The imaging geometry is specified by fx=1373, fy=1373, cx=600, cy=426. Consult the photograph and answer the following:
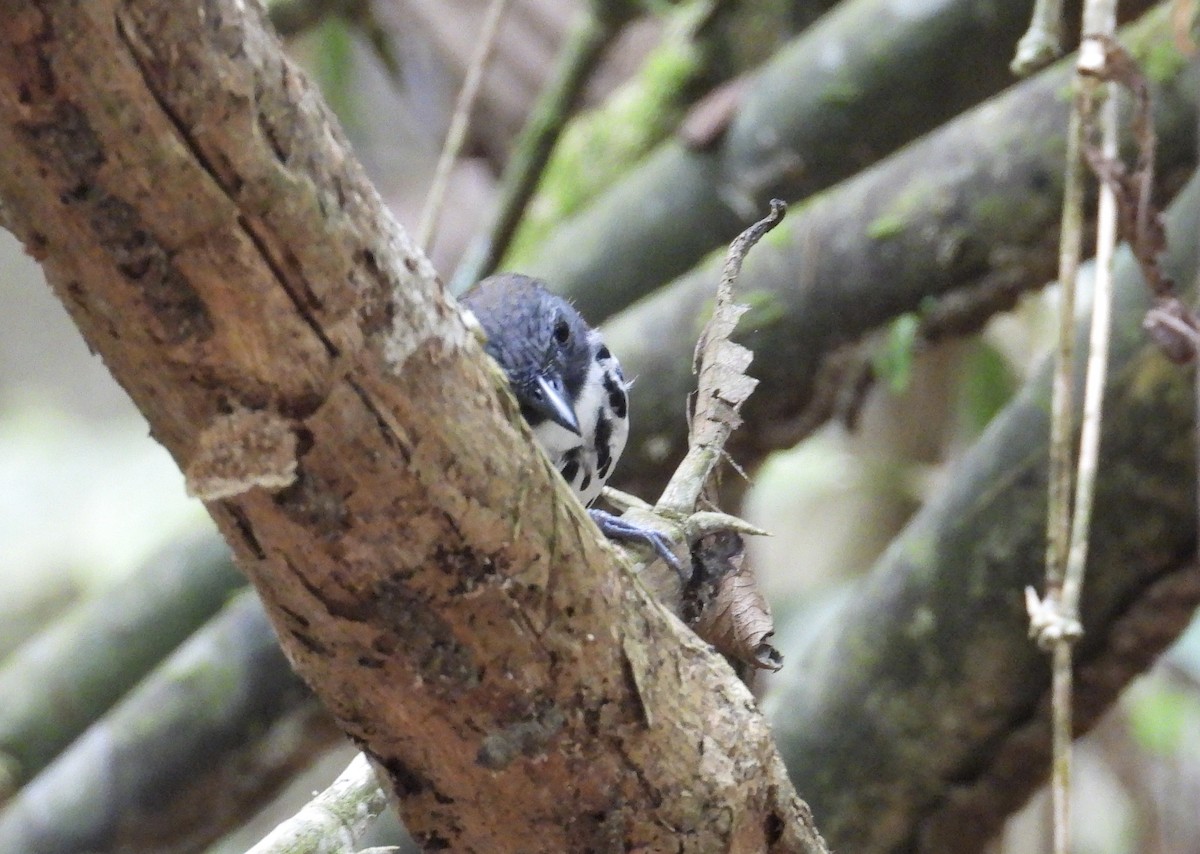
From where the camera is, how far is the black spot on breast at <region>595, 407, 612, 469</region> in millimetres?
2297

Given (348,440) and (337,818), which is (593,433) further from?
(348,440)

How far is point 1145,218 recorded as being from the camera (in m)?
1.98

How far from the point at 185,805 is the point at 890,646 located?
6.70 ft

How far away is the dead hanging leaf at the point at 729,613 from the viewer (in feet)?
4.74

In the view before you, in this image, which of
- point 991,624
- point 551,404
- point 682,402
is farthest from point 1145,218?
point 682,402

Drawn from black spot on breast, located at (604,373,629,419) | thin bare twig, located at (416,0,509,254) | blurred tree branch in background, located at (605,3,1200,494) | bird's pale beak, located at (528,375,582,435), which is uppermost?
thin bare twig, located at (416,0,509,254)

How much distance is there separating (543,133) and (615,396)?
1.81 m

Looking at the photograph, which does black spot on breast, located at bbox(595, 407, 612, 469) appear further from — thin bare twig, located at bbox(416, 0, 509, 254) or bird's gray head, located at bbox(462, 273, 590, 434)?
thin bare twig, located at bbox(416, 0, 509, 254)

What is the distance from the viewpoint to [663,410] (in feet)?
11.4

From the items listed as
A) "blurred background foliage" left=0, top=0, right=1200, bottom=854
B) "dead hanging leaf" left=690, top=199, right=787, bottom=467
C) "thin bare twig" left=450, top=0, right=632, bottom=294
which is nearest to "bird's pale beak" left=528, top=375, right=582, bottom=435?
"dead hanging leaf" left=690, top=199, right=787, bottom=467

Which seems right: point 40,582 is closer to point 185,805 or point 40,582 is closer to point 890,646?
point 185,805

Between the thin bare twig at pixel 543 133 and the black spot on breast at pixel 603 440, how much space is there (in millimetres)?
1662

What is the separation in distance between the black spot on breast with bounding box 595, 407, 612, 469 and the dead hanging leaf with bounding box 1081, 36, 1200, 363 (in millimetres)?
865

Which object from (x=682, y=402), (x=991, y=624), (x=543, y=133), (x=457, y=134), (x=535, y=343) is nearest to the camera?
(x=535, y=343)
